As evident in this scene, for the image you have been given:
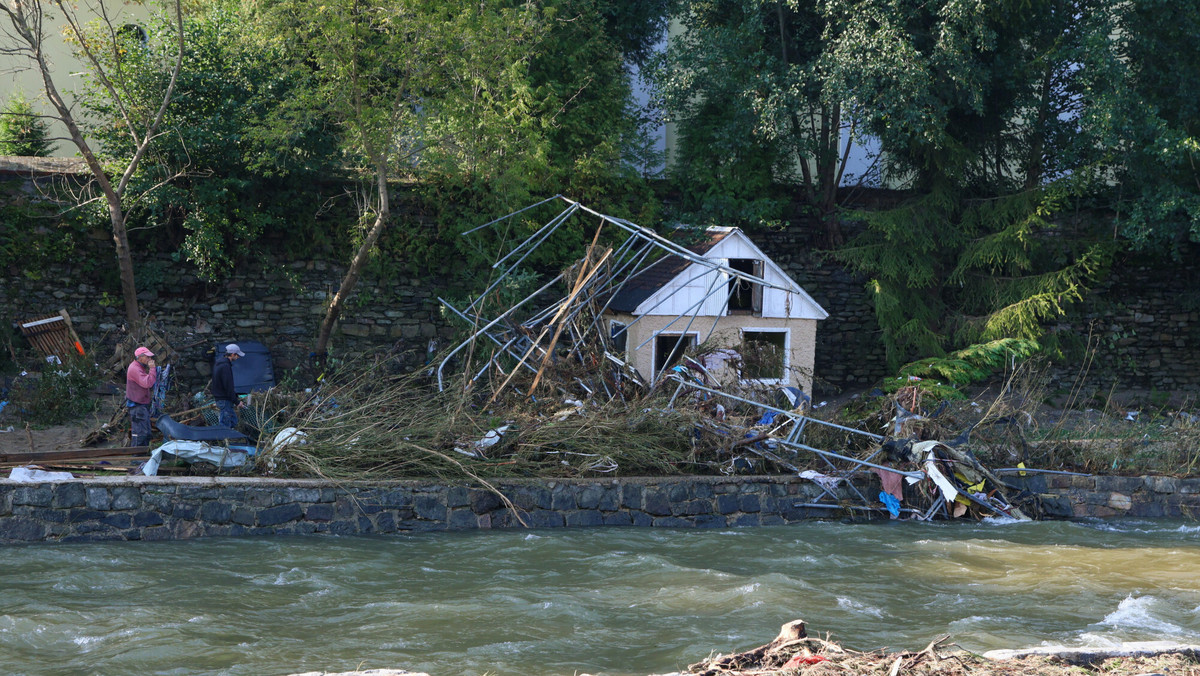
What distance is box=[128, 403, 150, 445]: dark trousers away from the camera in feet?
35.1

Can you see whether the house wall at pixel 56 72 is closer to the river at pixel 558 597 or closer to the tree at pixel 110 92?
the tree at pixel 110 92

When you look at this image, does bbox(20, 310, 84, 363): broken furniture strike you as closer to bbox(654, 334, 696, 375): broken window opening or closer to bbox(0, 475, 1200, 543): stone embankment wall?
bbox(0, 475, 1200, 543): stone embankment wall

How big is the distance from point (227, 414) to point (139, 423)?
1227 mm

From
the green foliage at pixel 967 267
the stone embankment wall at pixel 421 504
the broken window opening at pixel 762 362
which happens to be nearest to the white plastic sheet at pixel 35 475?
the stone embankment wall at pixel 421 504

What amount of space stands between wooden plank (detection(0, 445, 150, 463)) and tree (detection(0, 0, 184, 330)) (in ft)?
12.9

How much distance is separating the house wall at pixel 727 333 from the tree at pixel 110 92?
718cm

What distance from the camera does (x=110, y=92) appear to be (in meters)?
13.4

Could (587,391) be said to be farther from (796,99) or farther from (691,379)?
(796,99)

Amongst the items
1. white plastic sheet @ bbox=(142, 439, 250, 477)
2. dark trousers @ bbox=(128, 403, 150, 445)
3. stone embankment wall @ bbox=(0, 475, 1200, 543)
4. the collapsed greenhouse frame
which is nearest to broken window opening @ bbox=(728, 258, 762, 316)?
the collapsed greenhouse frame

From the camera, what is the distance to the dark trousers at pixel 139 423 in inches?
421

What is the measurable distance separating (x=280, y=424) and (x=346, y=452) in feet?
3.26

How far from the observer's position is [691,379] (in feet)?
38.3

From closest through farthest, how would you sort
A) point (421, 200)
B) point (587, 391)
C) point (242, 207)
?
point (587, 391) < point (242, 207) < point (421, 200)

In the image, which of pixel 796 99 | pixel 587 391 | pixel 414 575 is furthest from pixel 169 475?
pixel 796 99
